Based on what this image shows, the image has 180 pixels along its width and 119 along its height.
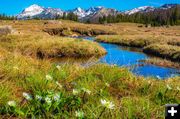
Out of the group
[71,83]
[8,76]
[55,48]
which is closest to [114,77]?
[71,83]

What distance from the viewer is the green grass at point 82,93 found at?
6.48 m

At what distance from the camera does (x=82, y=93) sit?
24.9 ft

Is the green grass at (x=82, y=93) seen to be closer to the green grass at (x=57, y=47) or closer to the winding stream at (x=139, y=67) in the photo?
the winding stream at (x=139, y=67)

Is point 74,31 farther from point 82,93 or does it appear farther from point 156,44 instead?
point 82,93

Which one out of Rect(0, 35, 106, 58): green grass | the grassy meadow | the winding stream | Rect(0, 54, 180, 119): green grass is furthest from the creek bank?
Rect(0, 54, 180, 119): green grass

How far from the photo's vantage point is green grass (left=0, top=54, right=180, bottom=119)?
648 centimetres

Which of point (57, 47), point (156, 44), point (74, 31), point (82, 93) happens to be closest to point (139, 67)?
point (57, 47)

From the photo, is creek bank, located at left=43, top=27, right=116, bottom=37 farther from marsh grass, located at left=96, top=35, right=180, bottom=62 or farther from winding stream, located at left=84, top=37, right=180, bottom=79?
winding stream, located at left=84, top=37, right=180, bottom=79

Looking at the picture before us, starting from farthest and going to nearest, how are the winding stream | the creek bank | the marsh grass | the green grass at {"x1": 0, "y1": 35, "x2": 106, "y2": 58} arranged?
the creek bank → the marsh grass → the green grass at {"x1": 0, "y1": 35, "x2": 106, "y2": 58} → the winding stream

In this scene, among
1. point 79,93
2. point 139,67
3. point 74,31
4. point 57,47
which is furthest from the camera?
point 74,31

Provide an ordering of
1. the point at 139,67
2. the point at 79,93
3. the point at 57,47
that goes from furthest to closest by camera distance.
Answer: the point at 57,47 < the point at 139,67 < the point at 79,93

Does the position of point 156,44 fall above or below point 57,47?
below

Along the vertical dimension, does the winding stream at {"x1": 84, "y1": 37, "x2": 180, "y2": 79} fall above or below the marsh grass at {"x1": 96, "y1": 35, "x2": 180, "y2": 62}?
above

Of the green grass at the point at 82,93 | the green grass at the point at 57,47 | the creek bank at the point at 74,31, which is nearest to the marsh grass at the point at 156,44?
the green grass at the point at 57,47
